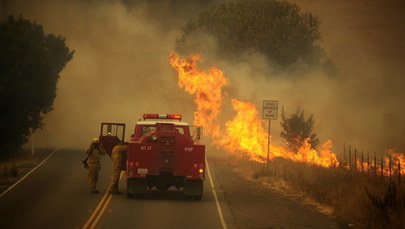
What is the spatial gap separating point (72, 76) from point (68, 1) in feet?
40.8

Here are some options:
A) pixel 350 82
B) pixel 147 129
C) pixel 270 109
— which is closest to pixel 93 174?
pixel 147 129

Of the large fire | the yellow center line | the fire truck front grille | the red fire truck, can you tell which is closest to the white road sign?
the large fire

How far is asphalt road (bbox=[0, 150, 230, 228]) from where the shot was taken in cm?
1752

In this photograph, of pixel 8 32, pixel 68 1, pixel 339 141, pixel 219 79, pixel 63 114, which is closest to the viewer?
pixel 8 32

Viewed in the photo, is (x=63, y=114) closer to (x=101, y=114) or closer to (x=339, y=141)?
(x=101, y=114)

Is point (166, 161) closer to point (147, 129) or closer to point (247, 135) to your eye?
point (147, 129)

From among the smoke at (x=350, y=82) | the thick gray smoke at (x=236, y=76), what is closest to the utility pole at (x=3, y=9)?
the thick gray smoke at (x=236, y=76)

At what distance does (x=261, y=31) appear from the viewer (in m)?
59.5

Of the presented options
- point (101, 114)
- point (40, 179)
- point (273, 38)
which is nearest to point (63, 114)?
point (101, 114)

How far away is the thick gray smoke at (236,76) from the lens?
5681 centimetres

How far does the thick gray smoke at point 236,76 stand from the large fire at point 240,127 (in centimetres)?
839

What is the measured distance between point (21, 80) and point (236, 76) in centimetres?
2264

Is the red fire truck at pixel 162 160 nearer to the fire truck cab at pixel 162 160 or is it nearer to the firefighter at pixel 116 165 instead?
the fire truck cab at pixel 162 160

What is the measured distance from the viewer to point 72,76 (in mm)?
68812
